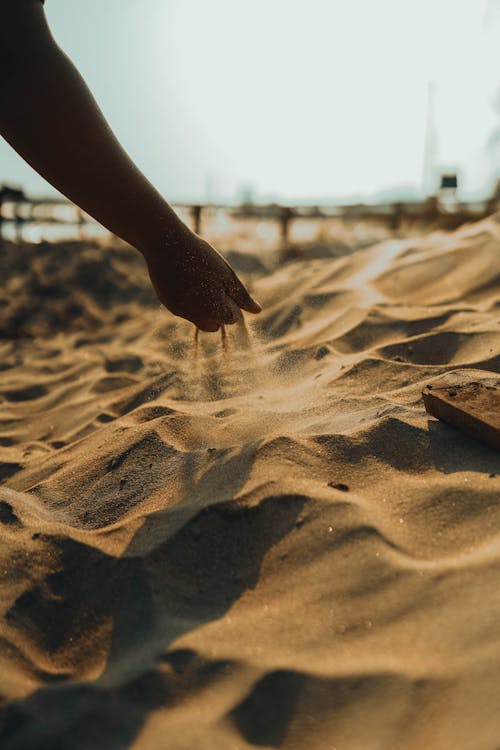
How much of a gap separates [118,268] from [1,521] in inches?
222

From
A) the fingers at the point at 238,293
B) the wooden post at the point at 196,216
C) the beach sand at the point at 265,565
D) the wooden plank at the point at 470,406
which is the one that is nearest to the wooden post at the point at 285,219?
the wooden post at the point at 196,216

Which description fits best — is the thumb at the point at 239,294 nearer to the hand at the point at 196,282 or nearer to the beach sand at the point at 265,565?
the hand at the point at 196,282

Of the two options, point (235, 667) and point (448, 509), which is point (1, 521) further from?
point (448, 509)

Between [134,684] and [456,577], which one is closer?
[134,684]

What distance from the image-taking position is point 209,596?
131 cm

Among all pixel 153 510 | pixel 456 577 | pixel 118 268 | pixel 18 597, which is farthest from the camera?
pixel 118 268

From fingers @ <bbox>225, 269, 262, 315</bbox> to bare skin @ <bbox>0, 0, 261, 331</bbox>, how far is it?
160 millimetres

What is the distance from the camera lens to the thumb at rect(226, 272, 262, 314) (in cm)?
188

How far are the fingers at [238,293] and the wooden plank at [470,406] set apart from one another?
0.52 m

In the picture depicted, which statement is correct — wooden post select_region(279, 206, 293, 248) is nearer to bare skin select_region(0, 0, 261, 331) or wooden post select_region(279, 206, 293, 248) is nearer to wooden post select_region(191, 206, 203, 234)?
wooden post select_region(191, 206, 203, 234)

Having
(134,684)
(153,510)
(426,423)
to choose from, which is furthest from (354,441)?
(134,684)

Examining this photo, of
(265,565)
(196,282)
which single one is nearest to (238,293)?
(196,282)

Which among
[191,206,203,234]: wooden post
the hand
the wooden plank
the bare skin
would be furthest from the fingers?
[191,206,203,234]: wooden post

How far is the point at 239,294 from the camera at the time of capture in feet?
6.27
